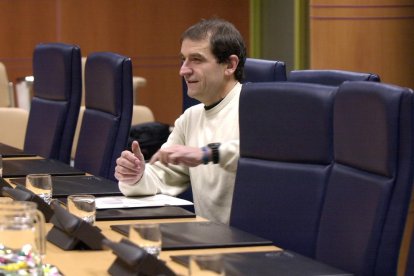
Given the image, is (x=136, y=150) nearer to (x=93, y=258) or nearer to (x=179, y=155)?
(x=179, y=155)

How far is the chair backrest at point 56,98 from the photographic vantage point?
5.08m

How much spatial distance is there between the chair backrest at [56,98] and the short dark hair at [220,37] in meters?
1.45

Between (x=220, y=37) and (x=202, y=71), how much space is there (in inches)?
5.7

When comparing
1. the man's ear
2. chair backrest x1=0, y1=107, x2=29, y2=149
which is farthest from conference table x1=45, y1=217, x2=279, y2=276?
chair backrest x1=0, y1=107, x2=29, y2=149

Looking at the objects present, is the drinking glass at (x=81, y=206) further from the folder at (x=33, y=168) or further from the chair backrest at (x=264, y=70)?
the chair backrest at (x=264, y=70)

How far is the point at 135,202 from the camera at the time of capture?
3.39 meters

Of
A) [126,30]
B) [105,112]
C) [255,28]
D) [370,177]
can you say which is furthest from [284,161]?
[255,28]

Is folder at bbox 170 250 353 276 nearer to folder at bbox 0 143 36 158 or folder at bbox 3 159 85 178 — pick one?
folder at bbox 3 159 85 178

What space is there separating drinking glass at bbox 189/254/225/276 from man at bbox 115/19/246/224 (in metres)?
1.62

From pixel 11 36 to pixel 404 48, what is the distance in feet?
12.8

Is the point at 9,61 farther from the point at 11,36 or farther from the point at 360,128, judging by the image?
the point at 360,128

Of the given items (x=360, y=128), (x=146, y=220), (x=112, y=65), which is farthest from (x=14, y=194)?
(x=112, y=65)

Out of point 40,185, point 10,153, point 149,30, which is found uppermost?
point 40,185

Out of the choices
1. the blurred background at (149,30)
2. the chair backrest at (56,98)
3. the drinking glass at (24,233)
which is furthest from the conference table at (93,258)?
→ the blurred background at (149,30)
